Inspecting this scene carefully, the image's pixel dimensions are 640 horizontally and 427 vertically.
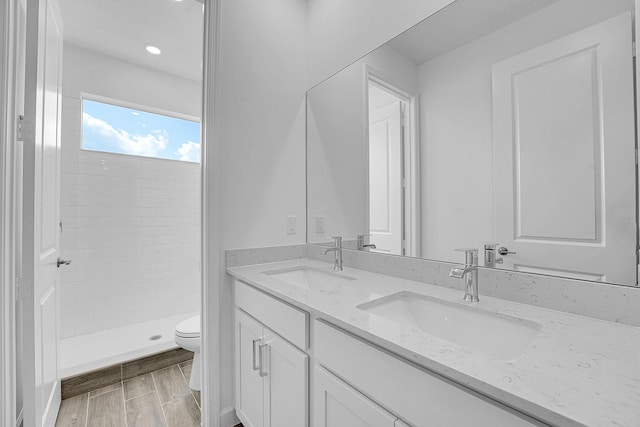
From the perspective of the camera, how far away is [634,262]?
2.47ft

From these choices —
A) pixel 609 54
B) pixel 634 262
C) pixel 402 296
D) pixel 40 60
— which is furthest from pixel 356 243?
pixel 40 60

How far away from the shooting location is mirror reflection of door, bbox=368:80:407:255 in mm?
1361

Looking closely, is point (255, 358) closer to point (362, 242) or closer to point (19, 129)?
point (362, 242)

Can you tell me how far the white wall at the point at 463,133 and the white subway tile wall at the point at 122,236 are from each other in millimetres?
2671

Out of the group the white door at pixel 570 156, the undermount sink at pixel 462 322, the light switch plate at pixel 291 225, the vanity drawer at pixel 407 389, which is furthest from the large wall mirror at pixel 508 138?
the vanity drawer at pixel 407 389

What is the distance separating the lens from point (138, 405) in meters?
1.68

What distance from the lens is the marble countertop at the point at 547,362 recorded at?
42 centimetres

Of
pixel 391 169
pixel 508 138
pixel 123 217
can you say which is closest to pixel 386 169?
pixel 391 169

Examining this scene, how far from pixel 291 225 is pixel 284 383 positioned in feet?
3.00

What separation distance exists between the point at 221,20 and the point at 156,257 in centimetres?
234

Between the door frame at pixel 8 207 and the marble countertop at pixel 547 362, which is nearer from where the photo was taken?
the marble countertop at pixel 547 362

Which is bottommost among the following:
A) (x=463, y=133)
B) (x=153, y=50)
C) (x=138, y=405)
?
(x=138, y=405)

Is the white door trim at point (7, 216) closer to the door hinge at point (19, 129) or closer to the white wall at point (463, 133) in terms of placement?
the door hinge at point (19, 129)

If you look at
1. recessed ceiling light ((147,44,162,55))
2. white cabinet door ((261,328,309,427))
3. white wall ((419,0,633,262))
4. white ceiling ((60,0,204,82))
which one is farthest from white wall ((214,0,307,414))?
recessed ceiling light ((147,44,162,55))
